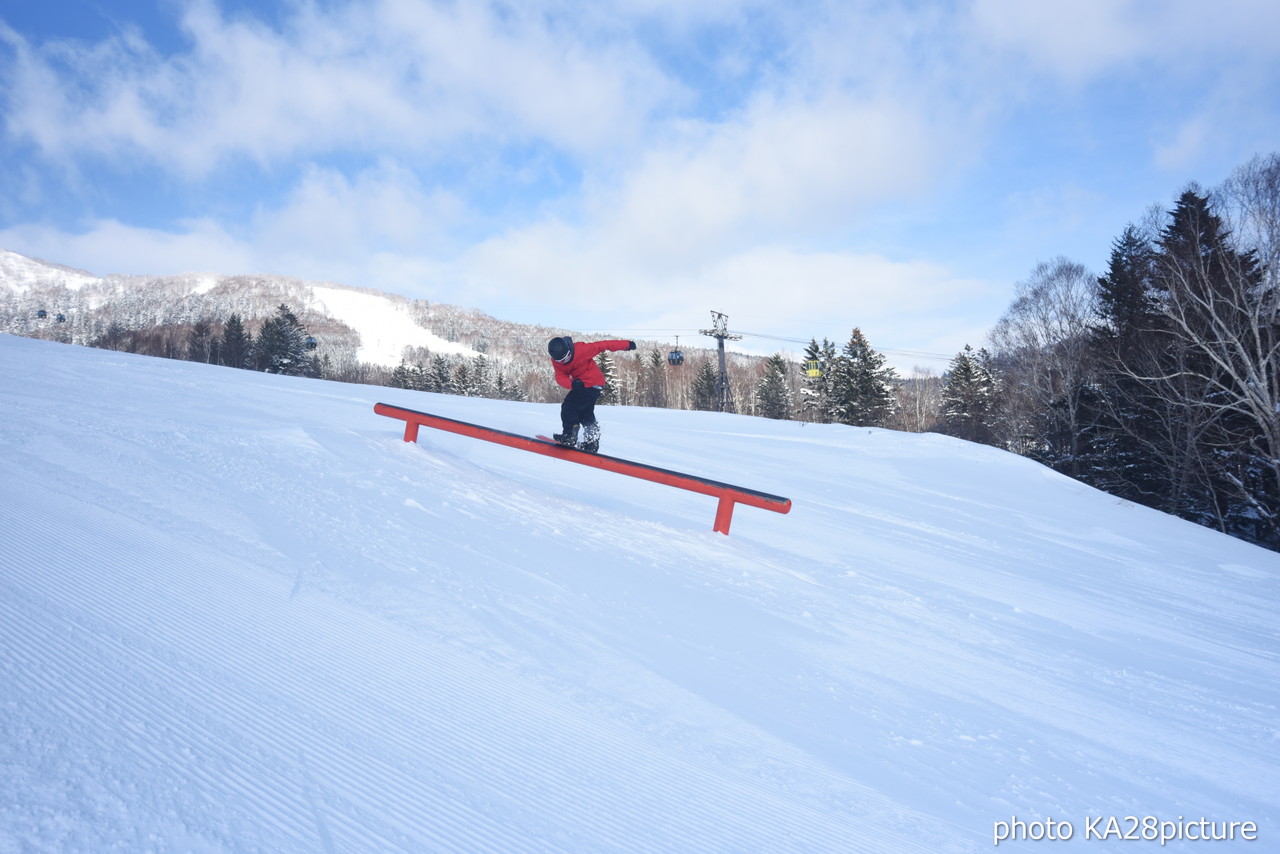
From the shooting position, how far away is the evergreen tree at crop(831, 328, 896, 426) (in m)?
44.3

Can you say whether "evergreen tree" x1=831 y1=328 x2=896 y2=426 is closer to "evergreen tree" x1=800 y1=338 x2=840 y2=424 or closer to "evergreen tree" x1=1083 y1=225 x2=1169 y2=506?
"evergreen tree" x1=800 y1=338 x2=840 y2=424

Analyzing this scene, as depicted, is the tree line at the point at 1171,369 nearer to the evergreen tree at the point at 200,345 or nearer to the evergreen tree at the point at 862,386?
the evergreen tree at the point at 862,386

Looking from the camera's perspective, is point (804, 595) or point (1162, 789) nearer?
point (1162, 789)

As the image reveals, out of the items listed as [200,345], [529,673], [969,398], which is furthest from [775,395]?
[200,345]

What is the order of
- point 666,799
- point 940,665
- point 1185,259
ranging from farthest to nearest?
point 1185,259
point 940,665
point 666,799

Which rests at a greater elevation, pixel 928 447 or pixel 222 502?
pixel 928 447

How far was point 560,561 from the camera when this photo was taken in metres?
4.28

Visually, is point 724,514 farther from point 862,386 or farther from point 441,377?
point 441,377

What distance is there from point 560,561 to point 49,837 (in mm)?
2985

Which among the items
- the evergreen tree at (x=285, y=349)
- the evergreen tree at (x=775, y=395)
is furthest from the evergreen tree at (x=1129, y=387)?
the evergreen tree at (x=285, y=349)

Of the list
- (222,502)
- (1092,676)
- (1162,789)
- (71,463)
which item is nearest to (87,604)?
(222,502)

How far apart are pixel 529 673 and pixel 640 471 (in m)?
3.56

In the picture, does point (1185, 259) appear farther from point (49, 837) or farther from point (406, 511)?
point (49, 837)

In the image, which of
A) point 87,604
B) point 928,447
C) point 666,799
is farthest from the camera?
point 928,447
